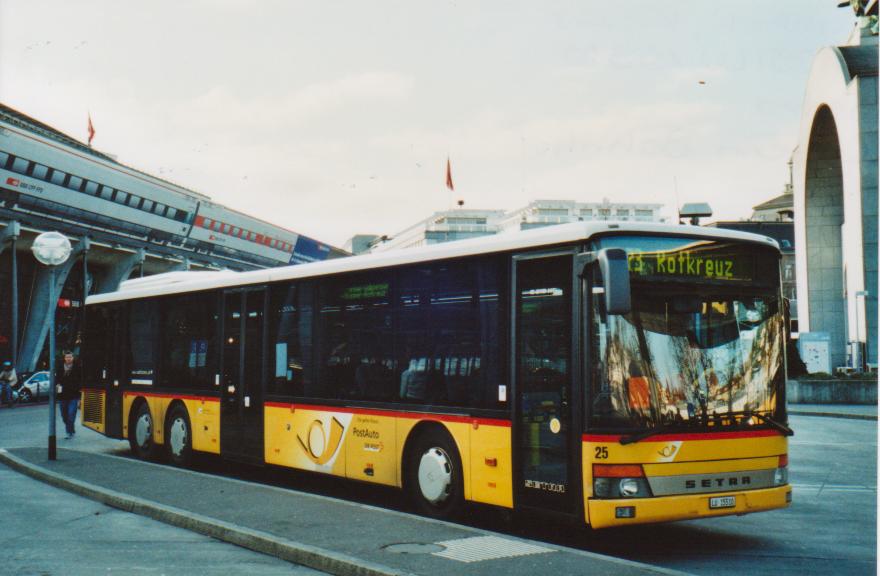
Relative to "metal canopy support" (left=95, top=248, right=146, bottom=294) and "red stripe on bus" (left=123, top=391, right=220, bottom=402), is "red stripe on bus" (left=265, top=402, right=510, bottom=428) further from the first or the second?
"metal canopy support" (left=95, top=248, right=146, bottom=294)

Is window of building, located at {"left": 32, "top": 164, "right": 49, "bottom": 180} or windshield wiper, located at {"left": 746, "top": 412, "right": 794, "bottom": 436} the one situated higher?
window of building, located at {"left": 32, "top": 164, "right": 49, "bottom": 180}

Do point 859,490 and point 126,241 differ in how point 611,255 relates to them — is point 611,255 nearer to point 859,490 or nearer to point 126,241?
point 859,490

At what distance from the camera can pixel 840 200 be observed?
50.3 meters

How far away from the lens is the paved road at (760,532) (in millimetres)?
8133

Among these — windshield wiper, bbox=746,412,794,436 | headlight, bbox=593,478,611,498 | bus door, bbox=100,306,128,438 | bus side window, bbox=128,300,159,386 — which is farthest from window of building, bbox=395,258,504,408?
bus door, bbox=100,306,128,438

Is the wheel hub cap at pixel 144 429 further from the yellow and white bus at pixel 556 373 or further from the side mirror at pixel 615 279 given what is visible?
the side mirror at pixel 615 279

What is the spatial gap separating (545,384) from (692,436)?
4.35 feet

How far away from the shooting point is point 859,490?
1266cm

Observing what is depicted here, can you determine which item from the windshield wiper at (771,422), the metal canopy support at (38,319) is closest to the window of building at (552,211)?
the metal canopy support at (38,319)

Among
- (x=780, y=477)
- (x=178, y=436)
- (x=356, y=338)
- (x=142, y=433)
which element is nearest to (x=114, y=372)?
(x=142, y=433)

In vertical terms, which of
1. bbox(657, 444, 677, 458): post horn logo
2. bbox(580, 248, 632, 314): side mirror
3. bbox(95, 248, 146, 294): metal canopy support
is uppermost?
bbox(95, 248, 146, 294): metal canopy support

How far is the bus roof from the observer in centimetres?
855

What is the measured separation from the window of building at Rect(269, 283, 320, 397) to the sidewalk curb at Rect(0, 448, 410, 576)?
2.52 meters

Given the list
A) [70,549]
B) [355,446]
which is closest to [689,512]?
[355,446]
